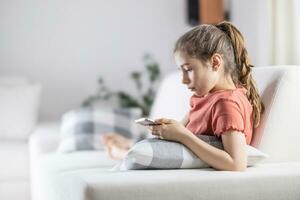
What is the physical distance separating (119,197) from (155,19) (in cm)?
300

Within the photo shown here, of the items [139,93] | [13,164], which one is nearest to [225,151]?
[13,164]

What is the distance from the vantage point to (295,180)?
1.75 m

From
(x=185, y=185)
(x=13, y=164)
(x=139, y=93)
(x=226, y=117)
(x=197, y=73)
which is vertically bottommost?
(x=13, y=164)

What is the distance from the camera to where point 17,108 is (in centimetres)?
390

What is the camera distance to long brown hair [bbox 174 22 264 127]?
1.94m

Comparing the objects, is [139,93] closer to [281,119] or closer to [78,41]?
[78,41]

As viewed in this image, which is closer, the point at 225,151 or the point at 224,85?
the point at 225,151

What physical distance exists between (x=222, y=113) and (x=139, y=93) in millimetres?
2655

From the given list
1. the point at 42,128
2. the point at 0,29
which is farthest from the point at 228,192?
the point at 0,29

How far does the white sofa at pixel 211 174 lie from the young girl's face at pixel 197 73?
0.25m

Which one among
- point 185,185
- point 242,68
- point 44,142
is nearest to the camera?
point 185,185

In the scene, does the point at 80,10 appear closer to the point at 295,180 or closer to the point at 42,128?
the point at 42,128

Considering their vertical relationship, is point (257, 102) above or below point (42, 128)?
above

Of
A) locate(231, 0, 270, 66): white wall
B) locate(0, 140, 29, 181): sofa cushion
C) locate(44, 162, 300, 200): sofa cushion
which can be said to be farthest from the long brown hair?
locate(0, 140, 29, 181): sofa cushion
